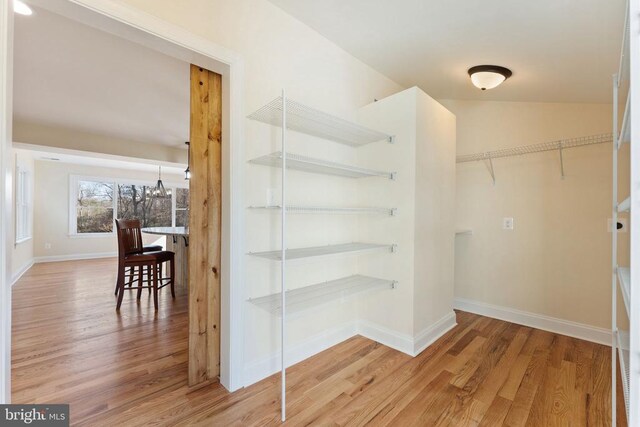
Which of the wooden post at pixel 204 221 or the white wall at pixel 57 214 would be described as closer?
the wooden post at pixel 204 221

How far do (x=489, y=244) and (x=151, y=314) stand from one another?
385 centimetres

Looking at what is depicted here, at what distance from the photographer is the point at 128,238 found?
3656 millimetres

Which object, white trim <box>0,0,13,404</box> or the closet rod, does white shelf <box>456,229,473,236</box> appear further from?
white trim <box>0,0,13,404</box>

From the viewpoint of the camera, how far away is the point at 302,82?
7.34 feet

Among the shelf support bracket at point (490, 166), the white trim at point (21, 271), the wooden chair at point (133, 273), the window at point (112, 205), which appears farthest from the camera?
the window at point (112, 205)

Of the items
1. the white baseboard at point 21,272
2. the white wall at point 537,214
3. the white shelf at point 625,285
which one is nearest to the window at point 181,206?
the white baseboard at point 21,272

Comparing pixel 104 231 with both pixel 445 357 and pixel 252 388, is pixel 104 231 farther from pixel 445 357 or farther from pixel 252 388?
pixel 445 357

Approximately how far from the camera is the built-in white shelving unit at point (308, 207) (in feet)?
5.46

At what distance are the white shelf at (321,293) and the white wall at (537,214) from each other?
145cm

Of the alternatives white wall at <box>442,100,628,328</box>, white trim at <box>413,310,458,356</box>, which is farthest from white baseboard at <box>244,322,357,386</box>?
white wall at <box>442,100,628,328</box>

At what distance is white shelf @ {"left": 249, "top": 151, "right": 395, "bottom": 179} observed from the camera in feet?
5.94

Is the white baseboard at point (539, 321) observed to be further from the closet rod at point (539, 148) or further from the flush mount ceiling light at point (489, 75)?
the flush mount ceiling light at point (489, 75)

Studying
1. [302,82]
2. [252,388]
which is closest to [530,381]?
[252,388]

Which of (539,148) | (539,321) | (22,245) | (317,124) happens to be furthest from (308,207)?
(22,245)
